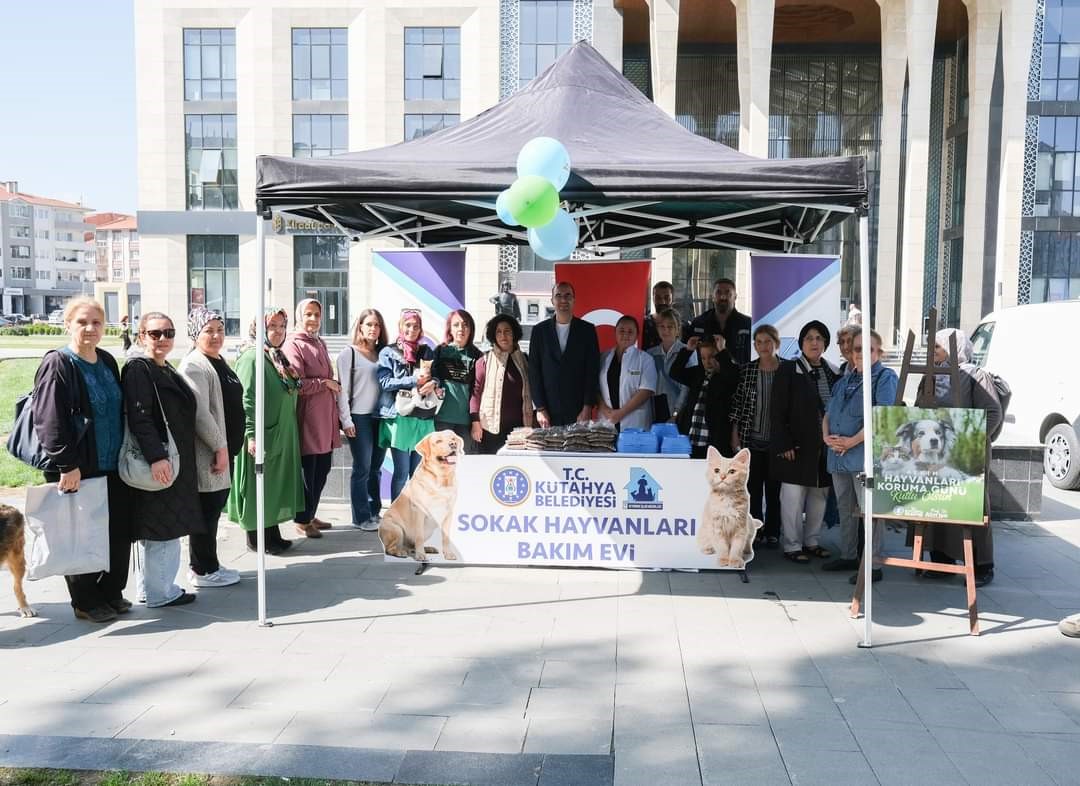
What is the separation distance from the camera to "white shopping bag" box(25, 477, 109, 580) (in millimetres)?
4867

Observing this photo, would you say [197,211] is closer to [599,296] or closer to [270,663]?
[599,296]

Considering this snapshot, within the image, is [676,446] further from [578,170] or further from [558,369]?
[578,170]

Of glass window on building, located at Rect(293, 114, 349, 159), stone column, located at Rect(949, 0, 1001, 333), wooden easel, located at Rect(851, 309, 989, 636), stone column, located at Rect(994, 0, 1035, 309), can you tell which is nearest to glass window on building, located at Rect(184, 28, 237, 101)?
glass window on building, located at Rect(293, 114, 349, 159)

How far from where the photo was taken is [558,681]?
14.5 feet

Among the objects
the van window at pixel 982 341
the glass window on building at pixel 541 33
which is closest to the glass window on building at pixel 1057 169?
the glass window on building at pixel 541 33

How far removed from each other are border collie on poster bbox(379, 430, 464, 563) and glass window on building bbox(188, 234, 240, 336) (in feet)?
107

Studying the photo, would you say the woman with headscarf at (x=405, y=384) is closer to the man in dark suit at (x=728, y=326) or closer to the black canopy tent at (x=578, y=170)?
the black canopy tent at (x=578, y=170)

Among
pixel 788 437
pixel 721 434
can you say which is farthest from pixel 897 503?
pixel 721 434

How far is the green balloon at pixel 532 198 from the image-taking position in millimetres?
4949

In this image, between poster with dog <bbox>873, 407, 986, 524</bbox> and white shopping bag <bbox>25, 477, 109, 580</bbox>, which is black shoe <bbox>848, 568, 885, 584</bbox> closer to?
poster with dog <bbox>873, 407, 986, 524</bbox>

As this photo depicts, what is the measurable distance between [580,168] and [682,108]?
1326 inches

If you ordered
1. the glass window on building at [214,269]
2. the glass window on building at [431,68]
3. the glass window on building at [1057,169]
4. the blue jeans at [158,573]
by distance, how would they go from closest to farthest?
the blue jeans at [158,573] → the glass window on building at [1057,169] → the glass window on building at [431,68] → the glass window on building at [214,269]

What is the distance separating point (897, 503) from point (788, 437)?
4.56 ft

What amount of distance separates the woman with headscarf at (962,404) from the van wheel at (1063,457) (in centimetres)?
423
